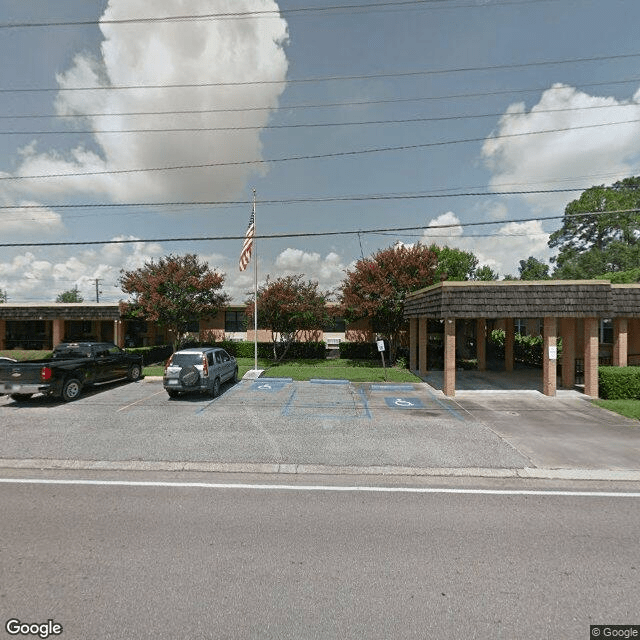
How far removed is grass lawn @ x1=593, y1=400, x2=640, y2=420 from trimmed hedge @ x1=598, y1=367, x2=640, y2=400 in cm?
49

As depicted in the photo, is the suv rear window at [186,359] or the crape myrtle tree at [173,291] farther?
the crape myrtle tree at [173,291]

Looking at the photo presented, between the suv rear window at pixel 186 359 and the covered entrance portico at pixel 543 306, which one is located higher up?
the covered entrance portico at pixel 543 306

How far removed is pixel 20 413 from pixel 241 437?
23.7ft

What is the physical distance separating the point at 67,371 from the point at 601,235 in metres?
67.6

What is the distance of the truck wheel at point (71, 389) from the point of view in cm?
1131

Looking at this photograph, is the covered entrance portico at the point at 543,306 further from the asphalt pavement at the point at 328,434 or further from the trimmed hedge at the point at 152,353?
the trimmed hedge at the point at 152,353

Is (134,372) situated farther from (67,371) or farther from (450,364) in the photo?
(450,364)

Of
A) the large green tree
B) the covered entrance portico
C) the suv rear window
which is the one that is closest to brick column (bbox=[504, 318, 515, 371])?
the covered entrance portico

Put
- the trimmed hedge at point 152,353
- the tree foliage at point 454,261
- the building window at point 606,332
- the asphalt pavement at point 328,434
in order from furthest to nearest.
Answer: the tree foliage at point 454,261 < the trimmed hedge at point 152,353 < the building window at point 606,332 < the asphalt pavement at point 328,434

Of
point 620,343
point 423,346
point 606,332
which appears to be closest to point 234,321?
point 423,346

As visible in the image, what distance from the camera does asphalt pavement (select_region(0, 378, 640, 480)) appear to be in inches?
254

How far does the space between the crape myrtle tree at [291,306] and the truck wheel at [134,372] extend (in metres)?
7.51

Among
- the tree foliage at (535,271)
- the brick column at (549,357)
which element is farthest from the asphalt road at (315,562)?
the tree foliage at (535,271)

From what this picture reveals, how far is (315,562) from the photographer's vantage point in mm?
3770
